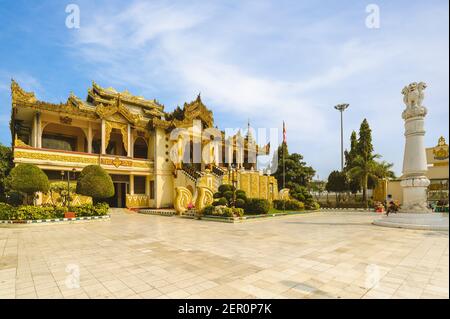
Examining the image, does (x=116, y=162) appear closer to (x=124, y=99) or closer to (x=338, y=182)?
(x=124, y=99)

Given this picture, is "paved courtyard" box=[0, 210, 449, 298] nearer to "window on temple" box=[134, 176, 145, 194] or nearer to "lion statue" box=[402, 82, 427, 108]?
"lion statue" box=[402, 82, 427, 108]

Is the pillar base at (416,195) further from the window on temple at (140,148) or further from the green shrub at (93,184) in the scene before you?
the window on temple at (140,148)

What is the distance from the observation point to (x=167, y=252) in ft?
23.6

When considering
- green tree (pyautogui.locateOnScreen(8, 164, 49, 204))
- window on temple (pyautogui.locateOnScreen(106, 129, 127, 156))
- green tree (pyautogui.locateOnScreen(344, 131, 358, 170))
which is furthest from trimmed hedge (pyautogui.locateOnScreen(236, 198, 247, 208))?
green tree (pyautogui.locateOnScreen(344, 131, 358, 170))

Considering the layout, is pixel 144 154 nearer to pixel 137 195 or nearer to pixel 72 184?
pixel 137 195

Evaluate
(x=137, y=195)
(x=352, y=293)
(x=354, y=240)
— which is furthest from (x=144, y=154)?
(x=352, y=293)

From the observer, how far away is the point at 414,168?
13.1 metres

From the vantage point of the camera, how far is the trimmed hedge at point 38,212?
13.1m

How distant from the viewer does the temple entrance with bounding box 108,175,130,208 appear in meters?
22.8

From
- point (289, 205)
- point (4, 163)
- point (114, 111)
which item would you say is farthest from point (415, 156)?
point (4, 163)

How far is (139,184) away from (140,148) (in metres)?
3.82

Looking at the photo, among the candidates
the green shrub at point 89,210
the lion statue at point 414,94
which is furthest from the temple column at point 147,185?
the lion statue at point 414,94

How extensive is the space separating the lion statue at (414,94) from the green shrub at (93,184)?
1749cm

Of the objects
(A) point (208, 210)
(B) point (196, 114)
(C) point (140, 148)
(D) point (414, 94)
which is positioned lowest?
(A) point (208, 210)
